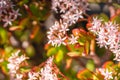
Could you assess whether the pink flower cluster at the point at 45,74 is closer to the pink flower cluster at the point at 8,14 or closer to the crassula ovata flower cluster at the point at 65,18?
the crassula ovata flower cluster at the point at 65,18

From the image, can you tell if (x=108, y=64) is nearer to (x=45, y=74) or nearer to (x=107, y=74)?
(x=107, y=74)

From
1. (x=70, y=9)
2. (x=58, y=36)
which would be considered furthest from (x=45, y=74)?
Answer: (x=70, y=9)

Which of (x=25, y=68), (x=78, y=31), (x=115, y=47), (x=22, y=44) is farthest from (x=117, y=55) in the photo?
(x=22, y=44)

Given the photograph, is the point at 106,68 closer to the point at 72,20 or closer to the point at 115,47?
the point at 115,47

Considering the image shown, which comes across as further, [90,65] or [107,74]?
[90,65]

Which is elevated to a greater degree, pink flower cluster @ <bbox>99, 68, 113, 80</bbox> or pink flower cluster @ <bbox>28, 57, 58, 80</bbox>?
pink flower cluster @ <bbox>28, 57, 58, 80</bbox>

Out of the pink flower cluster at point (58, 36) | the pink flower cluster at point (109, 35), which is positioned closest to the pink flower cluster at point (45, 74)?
the pink flower cluster at point (58, 36)

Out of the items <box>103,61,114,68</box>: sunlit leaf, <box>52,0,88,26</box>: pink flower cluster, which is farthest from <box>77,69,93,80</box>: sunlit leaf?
<box>52,0,88,26</box>: pink flower cluster

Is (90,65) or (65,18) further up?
(65,18)

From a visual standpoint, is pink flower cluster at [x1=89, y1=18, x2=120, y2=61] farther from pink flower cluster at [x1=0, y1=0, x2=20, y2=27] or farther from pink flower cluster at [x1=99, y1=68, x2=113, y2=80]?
pink flower cluster at [x1=0, y1=0, x2=20, y2=27]
